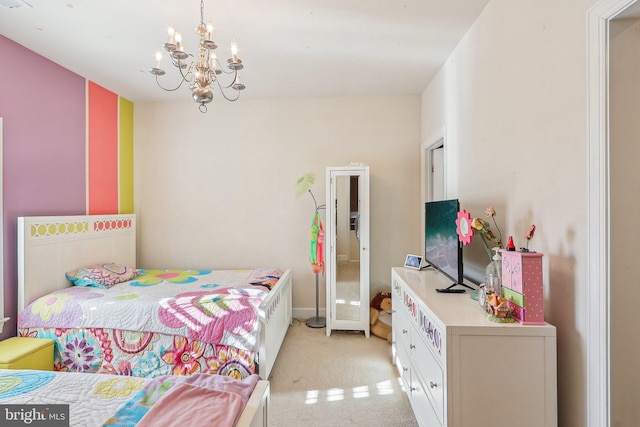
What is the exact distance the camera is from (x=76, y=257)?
284 cm

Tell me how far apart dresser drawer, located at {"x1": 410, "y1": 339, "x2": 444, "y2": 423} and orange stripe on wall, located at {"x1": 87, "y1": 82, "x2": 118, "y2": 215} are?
130 inches

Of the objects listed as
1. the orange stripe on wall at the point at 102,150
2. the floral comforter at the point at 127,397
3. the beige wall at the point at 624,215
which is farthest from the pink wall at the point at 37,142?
the beige wall at the point at 624,215

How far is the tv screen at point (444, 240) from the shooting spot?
1834 millimetres

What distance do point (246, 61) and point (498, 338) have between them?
8.89 ft

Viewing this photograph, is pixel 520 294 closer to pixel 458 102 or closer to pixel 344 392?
pixel 344 392

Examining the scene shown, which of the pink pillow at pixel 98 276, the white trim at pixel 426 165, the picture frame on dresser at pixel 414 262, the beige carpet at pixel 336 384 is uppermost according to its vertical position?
the white trim at pixel 426 165

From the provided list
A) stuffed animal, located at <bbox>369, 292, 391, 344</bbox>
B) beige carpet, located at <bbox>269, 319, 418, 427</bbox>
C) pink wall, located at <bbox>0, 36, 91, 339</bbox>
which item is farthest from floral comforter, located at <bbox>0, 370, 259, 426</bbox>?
stuffed animal, located at <bbox>369, 292, 391, 344</bbox>

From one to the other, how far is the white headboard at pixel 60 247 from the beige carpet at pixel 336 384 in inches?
79.3

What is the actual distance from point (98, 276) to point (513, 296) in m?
3.15

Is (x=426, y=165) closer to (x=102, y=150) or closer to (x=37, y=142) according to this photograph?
(x=102, y=150)

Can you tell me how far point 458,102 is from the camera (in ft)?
7.88

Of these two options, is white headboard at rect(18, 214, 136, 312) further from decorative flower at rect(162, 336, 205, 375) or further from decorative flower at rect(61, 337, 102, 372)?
decorative flower at rect(162, 336, 205, 375)

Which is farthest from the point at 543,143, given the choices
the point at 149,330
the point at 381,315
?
the point at 149,330

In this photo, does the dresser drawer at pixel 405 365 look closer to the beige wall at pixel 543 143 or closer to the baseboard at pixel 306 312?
the beige wall at pixel 543 143
